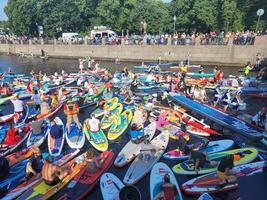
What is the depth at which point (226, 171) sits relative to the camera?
10.7 m

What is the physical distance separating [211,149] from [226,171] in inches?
119

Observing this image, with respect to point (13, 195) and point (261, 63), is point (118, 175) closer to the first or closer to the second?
point (13, 195)

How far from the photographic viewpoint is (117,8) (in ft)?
199

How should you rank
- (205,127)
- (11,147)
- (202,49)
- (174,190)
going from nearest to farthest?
1. (174,190)
2. (11,147)
3. (205,127)
4. (202,49)

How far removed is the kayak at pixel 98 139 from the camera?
14602 millimetres

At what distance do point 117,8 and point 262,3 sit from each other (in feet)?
93.4

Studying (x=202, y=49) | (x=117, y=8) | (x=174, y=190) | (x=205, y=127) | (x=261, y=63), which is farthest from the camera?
(x=117, y=8)

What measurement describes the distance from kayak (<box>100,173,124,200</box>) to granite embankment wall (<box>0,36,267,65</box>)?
97.2 feet

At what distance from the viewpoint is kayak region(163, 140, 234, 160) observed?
1317 cm

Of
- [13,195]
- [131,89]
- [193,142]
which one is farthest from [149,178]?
[131,89]

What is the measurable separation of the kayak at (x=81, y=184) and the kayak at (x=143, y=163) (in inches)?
45.4

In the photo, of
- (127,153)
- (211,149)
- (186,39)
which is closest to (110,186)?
(127,153)

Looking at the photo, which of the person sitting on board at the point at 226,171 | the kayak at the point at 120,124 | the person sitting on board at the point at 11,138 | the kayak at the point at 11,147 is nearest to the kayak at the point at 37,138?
the kayak at the point at 11,147

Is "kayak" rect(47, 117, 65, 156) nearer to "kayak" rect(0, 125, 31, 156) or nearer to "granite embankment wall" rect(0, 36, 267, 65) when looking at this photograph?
"kayak" rect(0, 125, 31, 156)
